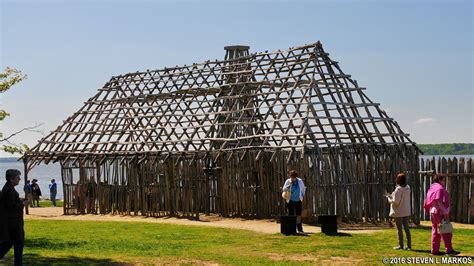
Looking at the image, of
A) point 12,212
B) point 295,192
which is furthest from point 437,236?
point 12,212

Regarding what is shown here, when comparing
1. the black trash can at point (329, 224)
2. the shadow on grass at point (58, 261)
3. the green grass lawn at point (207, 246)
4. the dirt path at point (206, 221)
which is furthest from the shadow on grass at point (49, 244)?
the black trash can at point (329, 224)

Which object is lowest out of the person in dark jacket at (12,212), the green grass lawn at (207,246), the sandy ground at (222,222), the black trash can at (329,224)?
the green grass lawn at (207,246)

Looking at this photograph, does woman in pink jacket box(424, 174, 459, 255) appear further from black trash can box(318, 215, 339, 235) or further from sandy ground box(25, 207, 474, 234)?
sandy ground box(25, 207, 474, 234)

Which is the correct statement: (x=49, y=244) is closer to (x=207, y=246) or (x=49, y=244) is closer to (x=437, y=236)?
(x=207, y=246)

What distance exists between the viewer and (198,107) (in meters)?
33.5

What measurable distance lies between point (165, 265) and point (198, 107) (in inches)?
698

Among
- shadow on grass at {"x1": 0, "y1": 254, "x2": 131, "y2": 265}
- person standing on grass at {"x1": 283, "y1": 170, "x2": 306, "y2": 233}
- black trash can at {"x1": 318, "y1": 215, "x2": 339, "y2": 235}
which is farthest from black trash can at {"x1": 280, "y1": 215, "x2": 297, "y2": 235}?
shadow on grass at {"x1": 0, "y1": 254, "x2": 131, "y2": 265}

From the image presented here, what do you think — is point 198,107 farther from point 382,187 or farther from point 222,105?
point 382,187

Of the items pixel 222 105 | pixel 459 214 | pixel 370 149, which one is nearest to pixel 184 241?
pixel 370 149

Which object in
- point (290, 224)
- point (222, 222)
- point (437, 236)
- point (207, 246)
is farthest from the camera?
point (222, 222)

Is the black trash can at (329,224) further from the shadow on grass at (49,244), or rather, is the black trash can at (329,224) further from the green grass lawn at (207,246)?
the shadow on grass at (49,244)

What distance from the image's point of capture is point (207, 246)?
19.3 meters

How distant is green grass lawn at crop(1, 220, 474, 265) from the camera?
16844 mm

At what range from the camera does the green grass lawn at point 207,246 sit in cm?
1684
